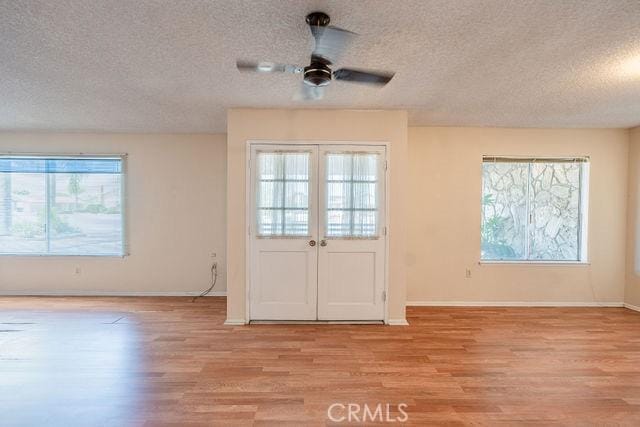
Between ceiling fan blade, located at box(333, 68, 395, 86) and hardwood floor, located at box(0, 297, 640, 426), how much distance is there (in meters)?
2.18

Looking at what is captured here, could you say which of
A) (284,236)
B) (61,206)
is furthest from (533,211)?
(61,206)

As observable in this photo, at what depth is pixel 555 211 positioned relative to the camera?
14.9ft

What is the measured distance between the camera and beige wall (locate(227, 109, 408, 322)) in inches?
143

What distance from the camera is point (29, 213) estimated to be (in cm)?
487

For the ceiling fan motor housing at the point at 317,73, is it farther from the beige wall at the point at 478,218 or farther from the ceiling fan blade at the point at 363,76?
the beige wall at the point at 478,218

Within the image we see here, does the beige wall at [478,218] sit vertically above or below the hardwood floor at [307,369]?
above

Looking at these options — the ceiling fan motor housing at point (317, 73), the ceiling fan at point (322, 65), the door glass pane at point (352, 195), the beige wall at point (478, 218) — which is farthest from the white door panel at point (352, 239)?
the ceiling fan motor housing at point (317, 73)

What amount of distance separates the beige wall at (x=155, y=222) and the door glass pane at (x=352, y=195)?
2049 millimetres

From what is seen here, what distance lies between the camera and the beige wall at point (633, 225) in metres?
4.34

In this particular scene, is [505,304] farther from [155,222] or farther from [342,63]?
[155,222]

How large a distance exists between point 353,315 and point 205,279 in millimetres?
2468

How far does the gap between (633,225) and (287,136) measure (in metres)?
4.75

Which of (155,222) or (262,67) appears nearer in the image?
(262,67)

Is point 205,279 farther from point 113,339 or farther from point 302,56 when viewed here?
point 302,56
